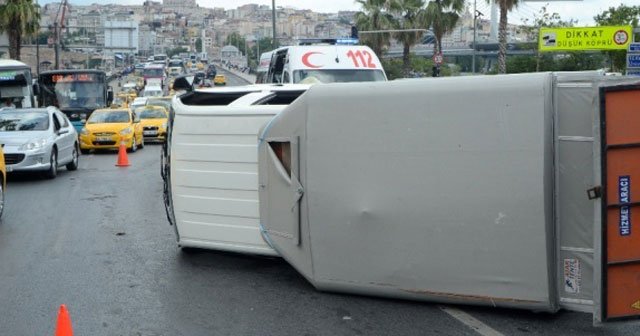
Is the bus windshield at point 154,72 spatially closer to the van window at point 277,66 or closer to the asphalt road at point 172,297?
the van window at point 277,66

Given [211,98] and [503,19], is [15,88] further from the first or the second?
[503,19]

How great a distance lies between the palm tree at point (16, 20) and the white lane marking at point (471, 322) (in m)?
43.0

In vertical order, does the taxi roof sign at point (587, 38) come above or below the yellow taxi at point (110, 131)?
above

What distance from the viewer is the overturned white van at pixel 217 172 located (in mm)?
8430

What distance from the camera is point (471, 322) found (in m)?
6.73

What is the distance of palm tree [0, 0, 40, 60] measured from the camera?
4538 cm

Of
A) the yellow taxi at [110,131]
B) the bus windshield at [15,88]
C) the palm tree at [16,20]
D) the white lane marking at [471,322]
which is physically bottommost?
the white lane marking at [471,322]

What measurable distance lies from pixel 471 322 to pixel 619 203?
1555 millimetres

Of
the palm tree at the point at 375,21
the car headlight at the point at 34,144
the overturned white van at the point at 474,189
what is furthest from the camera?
the palm tree at the point at 375,21

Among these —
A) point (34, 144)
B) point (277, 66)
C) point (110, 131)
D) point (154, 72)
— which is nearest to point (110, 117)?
point (110, 131)

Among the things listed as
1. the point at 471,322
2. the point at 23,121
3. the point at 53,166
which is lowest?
the point at 471,322

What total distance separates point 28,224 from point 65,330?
6390 mm

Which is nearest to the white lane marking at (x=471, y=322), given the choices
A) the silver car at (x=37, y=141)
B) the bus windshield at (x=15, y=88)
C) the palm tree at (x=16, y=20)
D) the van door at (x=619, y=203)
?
the van door at (x=619, y=203)

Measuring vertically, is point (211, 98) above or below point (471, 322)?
above
